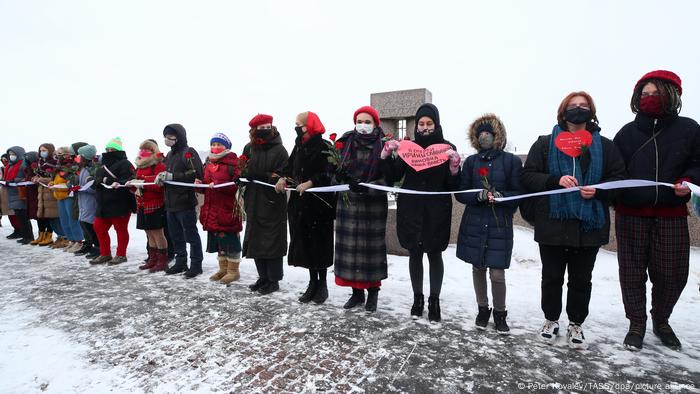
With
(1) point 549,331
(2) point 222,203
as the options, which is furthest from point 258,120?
(1) point 549,331

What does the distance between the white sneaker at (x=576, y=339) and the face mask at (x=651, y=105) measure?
193 cm

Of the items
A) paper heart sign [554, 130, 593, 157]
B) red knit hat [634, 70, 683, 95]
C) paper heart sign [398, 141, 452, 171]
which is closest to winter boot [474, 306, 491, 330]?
paper heart sign [398, 141, 452, 171]

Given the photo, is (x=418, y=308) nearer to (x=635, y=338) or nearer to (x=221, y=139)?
(x=635, y=338)

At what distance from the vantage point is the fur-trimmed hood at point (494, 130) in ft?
11.8

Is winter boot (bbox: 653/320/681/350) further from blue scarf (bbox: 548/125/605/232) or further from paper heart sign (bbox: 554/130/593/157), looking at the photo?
paper heart sign (bbox: 554/130/593/157)

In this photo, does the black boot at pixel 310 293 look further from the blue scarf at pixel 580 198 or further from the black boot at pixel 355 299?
the blue scarf at pixel 580 198

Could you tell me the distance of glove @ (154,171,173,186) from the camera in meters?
5.66

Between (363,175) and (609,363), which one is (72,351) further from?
(609,363)

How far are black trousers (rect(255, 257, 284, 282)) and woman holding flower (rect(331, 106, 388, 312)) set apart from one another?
108 centimetres

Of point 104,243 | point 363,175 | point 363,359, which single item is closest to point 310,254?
point 363,175

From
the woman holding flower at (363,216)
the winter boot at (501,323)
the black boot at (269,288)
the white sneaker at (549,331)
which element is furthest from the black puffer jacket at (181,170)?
the white sneaker at (549,331)

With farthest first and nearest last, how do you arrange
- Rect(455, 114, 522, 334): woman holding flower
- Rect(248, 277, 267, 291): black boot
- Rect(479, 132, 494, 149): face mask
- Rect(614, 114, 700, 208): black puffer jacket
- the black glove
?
Rect(248, 277, 267, 291): black boot < the black glove < Rect(479, 132, 494, 149): face mask < Rect(455, 114, 522, 334): woman holding flower < Rect(614, 114, 700, 208): black puffer jacket

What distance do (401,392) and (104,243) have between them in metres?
6.55

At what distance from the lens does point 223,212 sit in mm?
5312
